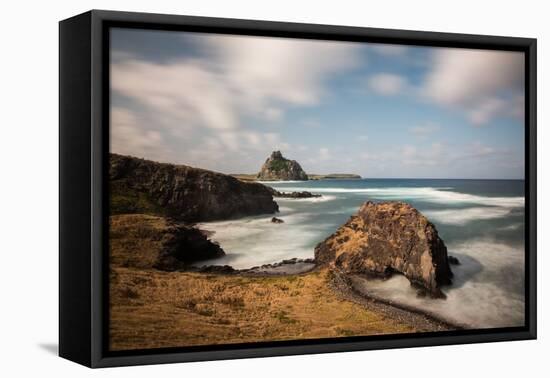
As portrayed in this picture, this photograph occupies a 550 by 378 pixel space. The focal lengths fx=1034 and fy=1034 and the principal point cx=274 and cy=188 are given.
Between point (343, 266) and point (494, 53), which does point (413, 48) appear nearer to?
point (494, 53)

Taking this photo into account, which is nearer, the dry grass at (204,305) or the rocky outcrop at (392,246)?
the dry grass at (204,305)

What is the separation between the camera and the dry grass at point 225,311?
25.1 feet

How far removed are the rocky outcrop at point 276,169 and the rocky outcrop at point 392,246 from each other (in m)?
0.63

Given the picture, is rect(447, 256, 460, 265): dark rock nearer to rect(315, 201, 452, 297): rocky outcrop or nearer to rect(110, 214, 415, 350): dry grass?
rect(315, 201, 452, 297): rocky outcrop

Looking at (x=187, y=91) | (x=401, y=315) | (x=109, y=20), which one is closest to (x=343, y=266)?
(x=401, y=315)

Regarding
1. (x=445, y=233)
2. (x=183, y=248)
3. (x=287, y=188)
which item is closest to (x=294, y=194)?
(x=287, y=188)

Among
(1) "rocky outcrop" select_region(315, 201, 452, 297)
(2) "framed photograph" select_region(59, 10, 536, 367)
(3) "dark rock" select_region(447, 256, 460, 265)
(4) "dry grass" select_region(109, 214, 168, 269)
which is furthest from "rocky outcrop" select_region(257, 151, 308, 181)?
(3) "dark rock" select_region(447, 256, 460, 265)

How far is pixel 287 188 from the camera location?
8273 mm

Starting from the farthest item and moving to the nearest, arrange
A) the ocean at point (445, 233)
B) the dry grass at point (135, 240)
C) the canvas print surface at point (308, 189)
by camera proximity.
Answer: the ocean at point (445, 233) → the canvas print surface at point (308, 189) → the dry grass at point (135, 240)

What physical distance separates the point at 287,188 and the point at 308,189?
0.25 m

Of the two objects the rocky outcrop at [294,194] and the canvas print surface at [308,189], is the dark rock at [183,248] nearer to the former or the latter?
the canvas print surface at [308,189]

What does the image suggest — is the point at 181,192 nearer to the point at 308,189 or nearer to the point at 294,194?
the point at 294,194

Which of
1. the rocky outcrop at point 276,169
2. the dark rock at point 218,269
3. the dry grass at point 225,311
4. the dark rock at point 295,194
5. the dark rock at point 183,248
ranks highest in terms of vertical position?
the rocky outcrop at point 276,169

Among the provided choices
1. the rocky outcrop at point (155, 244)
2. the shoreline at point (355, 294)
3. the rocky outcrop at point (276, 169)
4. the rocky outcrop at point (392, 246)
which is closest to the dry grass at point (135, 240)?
the rocky outcrop at point (155, 244)
